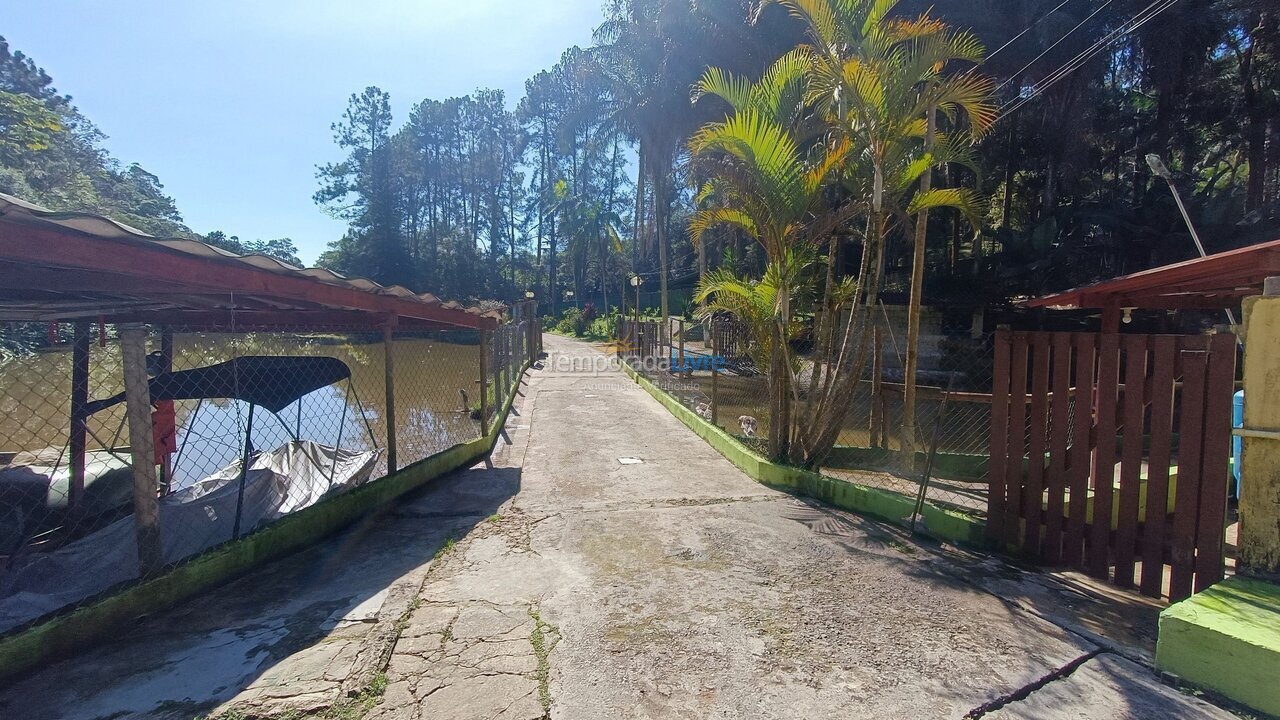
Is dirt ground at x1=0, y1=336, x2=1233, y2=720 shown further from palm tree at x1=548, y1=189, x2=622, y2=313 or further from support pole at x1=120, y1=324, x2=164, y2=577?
palm tree at x1=548, y1=189, x2=622, y2=313

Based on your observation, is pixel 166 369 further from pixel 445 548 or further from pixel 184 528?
pixel 445 548

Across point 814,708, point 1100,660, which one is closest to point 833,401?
point 1100,660

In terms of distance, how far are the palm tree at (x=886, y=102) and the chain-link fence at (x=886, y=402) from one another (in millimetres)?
538

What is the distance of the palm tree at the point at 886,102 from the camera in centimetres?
521

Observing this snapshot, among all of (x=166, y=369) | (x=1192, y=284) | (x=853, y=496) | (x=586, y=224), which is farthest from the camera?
(x=586, y=224)

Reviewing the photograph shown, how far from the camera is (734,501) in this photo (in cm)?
551

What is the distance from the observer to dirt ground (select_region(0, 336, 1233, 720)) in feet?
8.27

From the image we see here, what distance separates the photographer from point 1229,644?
2502 mm

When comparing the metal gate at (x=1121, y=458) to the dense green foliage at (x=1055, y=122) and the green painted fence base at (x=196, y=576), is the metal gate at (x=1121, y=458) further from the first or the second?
the green painted fence base at (x=196, y=576)

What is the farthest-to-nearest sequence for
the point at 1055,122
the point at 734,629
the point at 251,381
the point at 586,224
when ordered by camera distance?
the point at 586,224 → the point at 1055,122 → the point at 251,381 → the point at 734,629

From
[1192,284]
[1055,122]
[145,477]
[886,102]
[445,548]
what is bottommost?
[445,548]

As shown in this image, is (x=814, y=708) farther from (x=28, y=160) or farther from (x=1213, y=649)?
(x=28, y=160)

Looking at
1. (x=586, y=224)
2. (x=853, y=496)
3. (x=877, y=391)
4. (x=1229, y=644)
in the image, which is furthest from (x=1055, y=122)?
(x=586, y=224)

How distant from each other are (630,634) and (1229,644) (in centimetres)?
263
